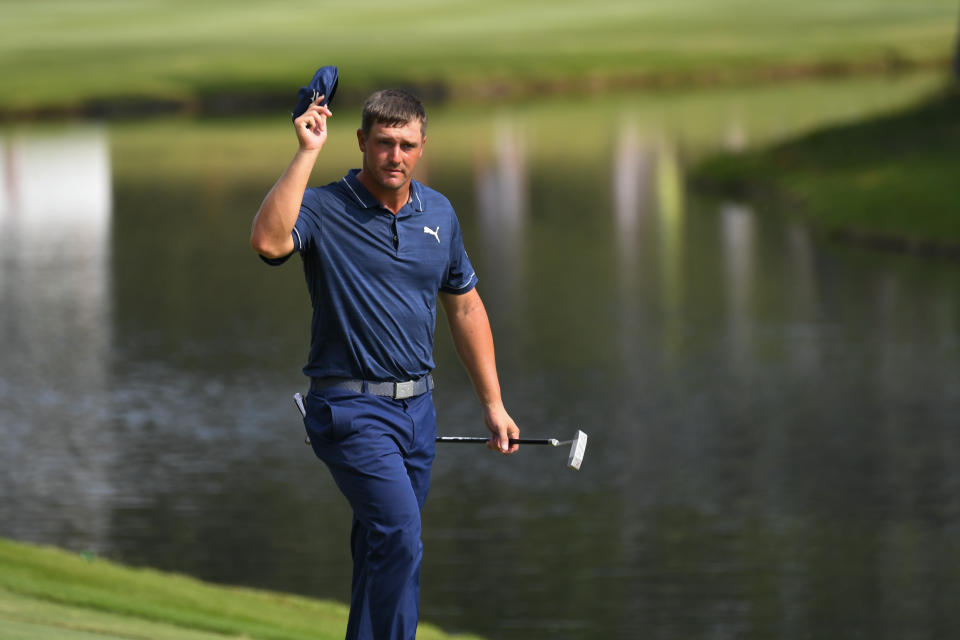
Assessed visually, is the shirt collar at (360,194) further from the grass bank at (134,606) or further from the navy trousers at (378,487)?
the grass bank at (134,606)

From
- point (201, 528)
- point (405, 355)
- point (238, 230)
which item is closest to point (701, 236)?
point (238, 230)

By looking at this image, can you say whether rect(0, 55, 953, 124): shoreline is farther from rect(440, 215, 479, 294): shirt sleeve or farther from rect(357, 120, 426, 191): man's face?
rect(357, 120, 426, 191): man's face

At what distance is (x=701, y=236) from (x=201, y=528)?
2266 centimetres

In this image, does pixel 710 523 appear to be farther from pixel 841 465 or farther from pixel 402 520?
pixel 402 520

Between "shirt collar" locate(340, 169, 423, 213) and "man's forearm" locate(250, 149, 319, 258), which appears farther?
"shirt collar" locate(340, 169, 423, 213)

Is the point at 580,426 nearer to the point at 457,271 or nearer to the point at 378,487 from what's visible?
the point at 457,271

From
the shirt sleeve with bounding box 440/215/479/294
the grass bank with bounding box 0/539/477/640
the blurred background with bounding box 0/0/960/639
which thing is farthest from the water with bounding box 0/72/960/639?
the shirt sleeve with bounding box 440/215/479/294

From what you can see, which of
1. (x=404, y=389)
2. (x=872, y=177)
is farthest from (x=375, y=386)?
(x=872, y=177)

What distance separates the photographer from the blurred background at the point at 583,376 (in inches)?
502

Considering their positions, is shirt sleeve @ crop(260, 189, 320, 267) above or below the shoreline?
above

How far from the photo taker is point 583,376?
20484 millimetres

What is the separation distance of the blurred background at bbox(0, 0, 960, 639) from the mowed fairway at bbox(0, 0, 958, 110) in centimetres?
2461

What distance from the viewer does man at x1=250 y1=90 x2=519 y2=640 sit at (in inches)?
262

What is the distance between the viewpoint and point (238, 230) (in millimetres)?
39125
